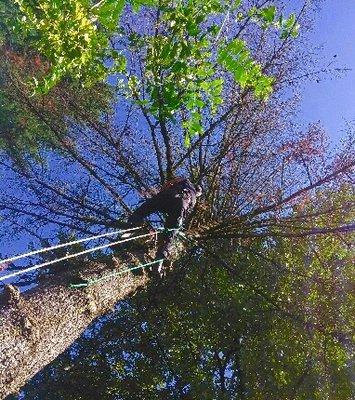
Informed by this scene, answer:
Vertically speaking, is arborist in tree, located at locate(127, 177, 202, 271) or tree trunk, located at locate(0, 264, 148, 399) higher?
arborist in tree, located at locate(127, 177, 202, 271)

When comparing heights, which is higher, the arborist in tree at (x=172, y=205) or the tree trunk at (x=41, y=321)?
the arborist in tree at (x=172, y=205)

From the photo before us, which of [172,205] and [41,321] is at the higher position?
[172,205]

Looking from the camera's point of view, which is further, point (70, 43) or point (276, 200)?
point (276, 200)

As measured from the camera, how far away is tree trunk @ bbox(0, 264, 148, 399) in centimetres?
252

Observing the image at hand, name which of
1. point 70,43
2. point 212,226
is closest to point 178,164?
point 212,226

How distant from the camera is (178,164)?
700 cm

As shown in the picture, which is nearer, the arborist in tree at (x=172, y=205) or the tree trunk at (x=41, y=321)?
the tree trunk at (x=41, y=321)

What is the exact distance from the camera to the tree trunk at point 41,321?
252cm

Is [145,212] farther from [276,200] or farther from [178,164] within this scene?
[276,200]

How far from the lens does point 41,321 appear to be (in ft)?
9.20

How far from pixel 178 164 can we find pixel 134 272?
3179 millimetres

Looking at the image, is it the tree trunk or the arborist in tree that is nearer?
the tree trunk

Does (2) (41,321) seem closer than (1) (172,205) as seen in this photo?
Yes

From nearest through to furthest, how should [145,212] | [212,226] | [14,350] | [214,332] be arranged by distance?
[14,350], [145,212], [212,226], [214,332]
